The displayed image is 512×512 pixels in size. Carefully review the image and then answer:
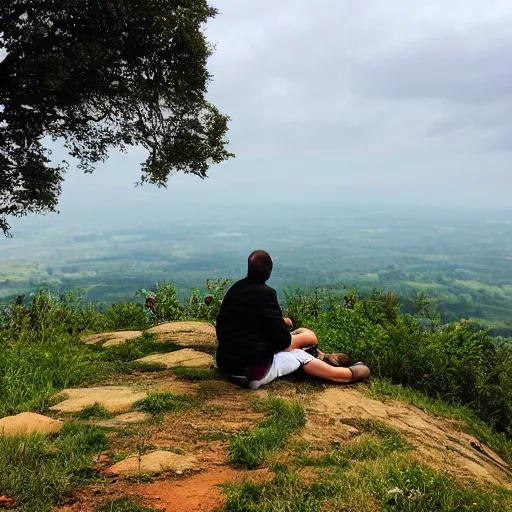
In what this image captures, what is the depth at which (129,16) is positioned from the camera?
1077 cm

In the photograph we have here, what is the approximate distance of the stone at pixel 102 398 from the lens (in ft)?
17.5

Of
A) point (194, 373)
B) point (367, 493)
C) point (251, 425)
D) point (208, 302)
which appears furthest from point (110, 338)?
point (367, 493)

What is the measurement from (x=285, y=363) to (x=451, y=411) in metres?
2.45

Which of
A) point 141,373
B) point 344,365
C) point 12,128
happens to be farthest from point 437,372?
point 12,128

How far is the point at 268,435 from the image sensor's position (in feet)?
14.1

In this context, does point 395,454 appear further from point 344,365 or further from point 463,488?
point 344,365

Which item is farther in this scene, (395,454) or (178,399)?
(178,399)

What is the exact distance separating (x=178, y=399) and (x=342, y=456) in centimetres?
229

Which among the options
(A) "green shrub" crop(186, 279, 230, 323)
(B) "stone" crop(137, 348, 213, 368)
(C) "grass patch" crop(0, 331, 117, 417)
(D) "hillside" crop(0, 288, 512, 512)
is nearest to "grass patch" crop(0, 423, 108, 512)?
(D) "hillside" crop(0, 288, 512, 512)

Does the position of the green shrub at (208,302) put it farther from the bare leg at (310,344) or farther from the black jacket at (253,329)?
the black jacket at (253,329)

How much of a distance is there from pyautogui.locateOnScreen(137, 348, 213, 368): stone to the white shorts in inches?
53.7

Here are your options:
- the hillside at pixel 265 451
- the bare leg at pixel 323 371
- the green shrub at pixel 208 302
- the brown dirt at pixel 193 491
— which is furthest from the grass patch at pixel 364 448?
the green shrub at pixel 208 302

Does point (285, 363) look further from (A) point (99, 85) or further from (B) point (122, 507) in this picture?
(A) point (99, 85)

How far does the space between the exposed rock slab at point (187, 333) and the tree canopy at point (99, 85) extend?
471 centimetres
